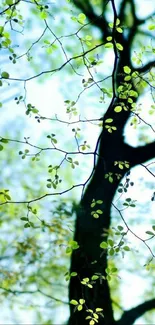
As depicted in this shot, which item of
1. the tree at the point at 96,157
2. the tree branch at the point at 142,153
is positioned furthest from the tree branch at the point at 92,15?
the tree branch at the point at 142,153

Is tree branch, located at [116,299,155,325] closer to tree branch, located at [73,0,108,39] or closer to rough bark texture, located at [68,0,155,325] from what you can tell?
rough bark texture, located at [68,0,155,325]

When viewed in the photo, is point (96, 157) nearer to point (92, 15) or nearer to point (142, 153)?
point (142, 153)

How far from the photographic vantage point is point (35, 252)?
1.67 meters

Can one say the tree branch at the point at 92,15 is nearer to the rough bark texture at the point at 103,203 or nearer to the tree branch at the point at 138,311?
the rough bark texture at the point at 103,203

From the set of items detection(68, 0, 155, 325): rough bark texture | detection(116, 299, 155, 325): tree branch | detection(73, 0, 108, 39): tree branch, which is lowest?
detection(116, 299, 155, 325): tree branch

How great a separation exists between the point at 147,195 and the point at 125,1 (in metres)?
0.70

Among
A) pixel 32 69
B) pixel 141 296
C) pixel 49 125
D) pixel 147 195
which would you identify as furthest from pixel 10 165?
pixel 141 296

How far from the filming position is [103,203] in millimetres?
1562

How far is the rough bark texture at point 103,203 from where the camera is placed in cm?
153

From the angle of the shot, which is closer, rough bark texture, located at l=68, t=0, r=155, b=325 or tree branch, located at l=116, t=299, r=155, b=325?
rough bark texture, located at l=68, t=0, r=155, b=325

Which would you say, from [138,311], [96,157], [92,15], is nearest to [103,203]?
[96,157]

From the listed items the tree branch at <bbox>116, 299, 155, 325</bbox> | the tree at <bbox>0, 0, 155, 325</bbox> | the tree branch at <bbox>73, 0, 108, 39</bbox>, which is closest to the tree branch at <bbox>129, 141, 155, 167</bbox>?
the tree at <bbox>0, 0, 155, 325</bbox>

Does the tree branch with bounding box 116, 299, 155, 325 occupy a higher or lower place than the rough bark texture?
lower

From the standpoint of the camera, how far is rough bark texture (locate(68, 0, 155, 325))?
1.53 m
